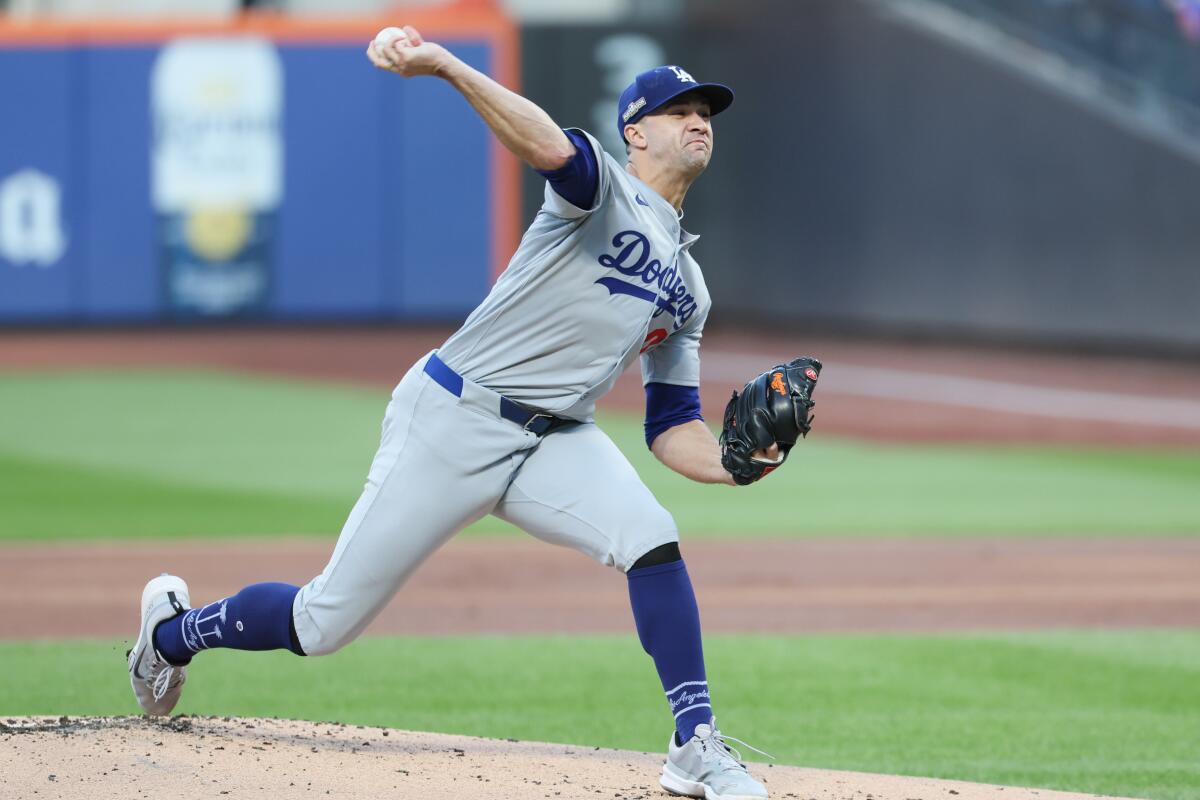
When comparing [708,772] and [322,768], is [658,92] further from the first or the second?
[322,768]

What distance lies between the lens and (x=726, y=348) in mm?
22453

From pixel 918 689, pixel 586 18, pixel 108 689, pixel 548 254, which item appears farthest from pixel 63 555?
pixel 586 18

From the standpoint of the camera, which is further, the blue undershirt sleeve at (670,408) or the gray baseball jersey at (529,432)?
the blue undershirt sleeve at (670,408)

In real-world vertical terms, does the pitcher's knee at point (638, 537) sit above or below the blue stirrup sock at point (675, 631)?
above

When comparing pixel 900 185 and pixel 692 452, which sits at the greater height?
pixel 900 185

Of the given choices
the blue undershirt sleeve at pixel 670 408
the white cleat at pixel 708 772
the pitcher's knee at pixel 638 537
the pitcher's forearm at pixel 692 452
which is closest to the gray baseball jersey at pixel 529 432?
the pitcher's knee at pixel 638 537

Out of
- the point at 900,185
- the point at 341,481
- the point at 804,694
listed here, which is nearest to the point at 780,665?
the point at 804,694

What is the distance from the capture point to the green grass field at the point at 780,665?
5.77 meters

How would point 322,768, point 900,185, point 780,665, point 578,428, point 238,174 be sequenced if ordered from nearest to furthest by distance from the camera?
point 322,768 < point 578,428 < point 780,665 < point 900,185 < point 238,174

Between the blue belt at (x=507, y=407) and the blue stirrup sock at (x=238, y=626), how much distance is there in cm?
73

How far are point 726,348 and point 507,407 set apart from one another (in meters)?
17.9

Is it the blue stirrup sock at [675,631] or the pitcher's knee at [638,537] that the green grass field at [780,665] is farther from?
the pitcher's knee at [638,537]

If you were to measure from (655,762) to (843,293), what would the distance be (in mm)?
18549

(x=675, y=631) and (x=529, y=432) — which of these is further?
(x=529, y=432)
